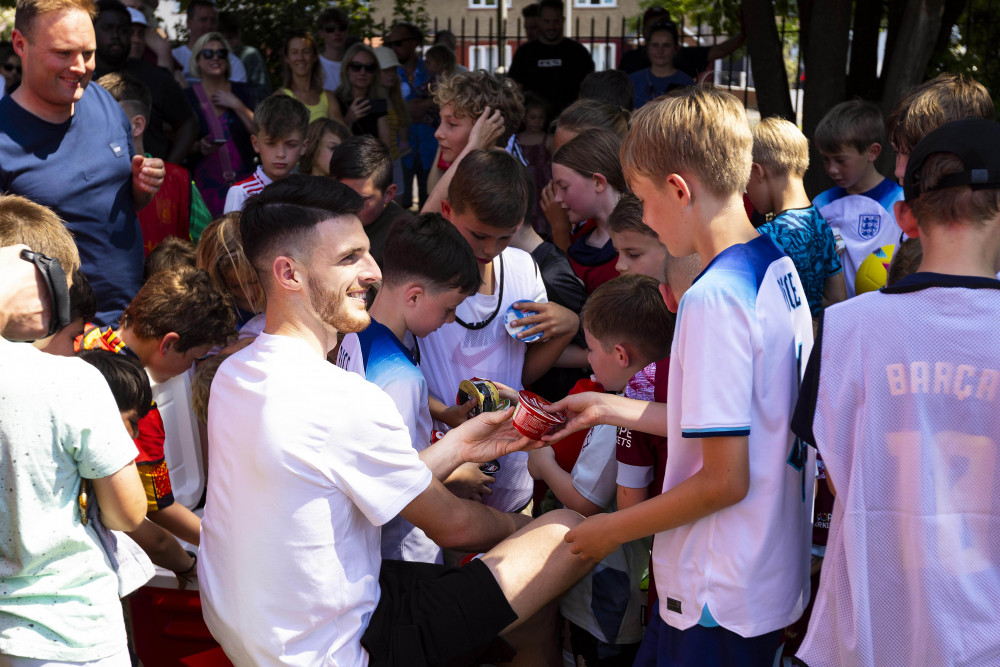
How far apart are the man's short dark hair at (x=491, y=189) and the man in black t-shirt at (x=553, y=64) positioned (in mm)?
5494

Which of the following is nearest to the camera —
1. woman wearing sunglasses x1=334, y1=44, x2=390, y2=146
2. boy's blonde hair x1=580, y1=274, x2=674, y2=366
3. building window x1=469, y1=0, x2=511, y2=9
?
boy's blonde hair x1=580, y1=274, x2=674, y2=366

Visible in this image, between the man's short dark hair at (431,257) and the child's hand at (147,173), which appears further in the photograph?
the child's hand at (147,173)

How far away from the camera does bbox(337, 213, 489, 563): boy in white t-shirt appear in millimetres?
3232

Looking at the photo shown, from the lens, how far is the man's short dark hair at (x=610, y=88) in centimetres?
670

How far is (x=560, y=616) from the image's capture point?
3479 mm

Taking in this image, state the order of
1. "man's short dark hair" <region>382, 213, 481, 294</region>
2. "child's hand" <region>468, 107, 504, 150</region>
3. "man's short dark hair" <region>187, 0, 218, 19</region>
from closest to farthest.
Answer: "man's short dark hair" <region>382, 213, 481, 294</region> → "child's hand" <region>468, 107, 504, 150</region> → "man's short dark hair" <region>187, 0, 218, 19</region>

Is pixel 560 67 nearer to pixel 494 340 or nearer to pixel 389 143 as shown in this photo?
pixel 389 143

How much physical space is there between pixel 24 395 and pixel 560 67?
779 centimetres

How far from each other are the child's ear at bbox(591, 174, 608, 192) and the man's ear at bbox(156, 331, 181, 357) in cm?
204

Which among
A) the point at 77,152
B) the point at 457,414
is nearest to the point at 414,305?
the point at 457,414

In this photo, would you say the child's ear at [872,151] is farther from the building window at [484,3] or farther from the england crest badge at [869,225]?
the building window at [484,3]

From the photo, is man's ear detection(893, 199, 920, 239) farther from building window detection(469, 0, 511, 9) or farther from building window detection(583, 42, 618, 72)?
building window detection(469, 0, 511, 9)

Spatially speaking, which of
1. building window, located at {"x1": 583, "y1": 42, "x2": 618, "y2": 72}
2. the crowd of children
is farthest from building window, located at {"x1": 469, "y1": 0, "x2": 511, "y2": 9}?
the crowd of children

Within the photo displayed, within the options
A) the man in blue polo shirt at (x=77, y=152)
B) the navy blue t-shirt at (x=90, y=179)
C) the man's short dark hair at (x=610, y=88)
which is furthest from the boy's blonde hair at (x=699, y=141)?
the man's short dark hair at (x=610, y=88)
